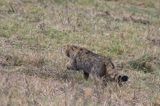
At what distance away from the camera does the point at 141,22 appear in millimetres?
22703

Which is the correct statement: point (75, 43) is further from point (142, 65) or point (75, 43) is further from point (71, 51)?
point (71, 51)

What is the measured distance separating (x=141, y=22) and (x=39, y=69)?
1055 cm

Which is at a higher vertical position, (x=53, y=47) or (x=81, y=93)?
(x=81, y=93)

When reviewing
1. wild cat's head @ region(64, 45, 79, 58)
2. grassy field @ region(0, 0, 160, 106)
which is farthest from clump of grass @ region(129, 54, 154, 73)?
wild cat's head @ region(64, 45, 79, 58)

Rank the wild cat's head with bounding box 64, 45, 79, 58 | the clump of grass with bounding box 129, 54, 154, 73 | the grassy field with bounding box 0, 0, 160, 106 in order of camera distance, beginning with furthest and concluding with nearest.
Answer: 1. the clump of grass with bounding box 129, 54, 154, 73
2. the wild cat's head with bounding box 64, 45, 79, 58
3. the grassy field with bounding box 0, 0, 160, 106

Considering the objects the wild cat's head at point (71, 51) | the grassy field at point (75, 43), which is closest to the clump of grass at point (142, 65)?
the grassy field at point (75, 43)

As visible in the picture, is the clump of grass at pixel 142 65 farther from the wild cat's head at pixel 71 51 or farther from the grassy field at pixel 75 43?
the wild cat's head at pixel 71 51

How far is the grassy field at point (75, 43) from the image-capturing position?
9.66 metres

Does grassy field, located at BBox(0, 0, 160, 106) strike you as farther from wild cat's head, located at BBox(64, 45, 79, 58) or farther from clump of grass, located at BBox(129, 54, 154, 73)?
wild cat's head, located at BBox(64, 45, 79, 58)

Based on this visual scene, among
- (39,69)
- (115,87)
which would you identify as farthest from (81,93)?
(39,69)

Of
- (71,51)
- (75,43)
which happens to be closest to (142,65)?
(75,43)

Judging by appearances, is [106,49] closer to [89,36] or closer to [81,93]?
[89,36]

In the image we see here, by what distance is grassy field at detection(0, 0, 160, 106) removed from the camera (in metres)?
9.66

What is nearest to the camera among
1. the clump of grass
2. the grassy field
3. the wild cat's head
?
the grassy field
